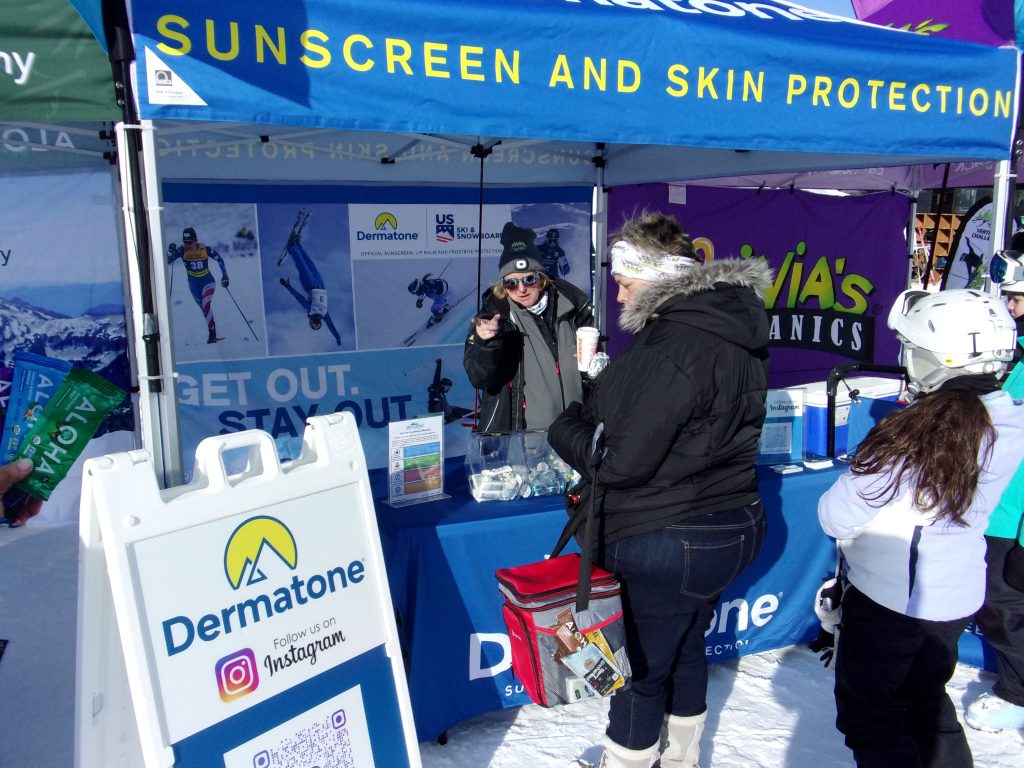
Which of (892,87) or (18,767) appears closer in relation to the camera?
(18,767)

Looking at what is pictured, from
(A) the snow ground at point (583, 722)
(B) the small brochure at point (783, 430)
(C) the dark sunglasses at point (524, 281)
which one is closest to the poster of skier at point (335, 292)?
(C) the dark sunglasses at point (524, 281)

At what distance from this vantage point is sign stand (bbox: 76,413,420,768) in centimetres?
138

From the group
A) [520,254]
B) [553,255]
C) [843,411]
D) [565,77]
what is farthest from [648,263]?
[553,255]

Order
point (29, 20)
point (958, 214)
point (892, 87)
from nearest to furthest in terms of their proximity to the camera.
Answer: point (29, 20) < point (892, 87) < point (958, 214)

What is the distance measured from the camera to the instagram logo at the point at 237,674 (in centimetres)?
149

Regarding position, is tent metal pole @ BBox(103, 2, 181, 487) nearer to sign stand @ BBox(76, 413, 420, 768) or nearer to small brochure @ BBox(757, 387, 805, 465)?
sign stand @ BBox(76, 413, 420, 768)

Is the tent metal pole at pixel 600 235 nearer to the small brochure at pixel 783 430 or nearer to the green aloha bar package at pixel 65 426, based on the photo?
the small brochure at pixel 783 430

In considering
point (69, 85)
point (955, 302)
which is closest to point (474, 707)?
point (955, 302)

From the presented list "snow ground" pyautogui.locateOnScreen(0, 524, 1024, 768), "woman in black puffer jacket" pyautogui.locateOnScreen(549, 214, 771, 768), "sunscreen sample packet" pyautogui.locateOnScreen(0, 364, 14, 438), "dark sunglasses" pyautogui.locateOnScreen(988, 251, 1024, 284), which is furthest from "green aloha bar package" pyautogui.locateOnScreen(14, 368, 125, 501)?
"dark sunglasses" pyautogui.locateOnScreen(988, 251, 1024, 284)

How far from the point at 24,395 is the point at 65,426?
239mm

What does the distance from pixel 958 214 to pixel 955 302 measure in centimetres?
1398

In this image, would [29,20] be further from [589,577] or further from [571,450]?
[589,577]

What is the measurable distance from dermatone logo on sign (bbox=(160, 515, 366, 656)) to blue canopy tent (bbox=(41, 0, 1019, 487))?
1.39ft

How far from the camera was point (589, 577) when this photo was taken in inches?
63.6
